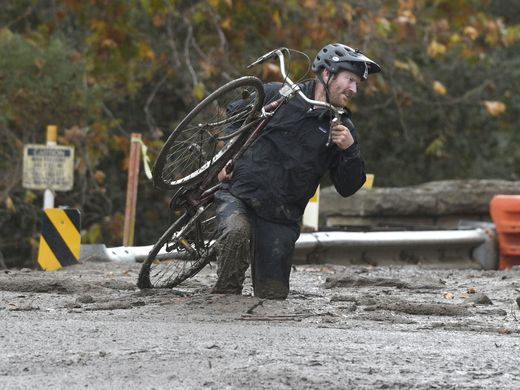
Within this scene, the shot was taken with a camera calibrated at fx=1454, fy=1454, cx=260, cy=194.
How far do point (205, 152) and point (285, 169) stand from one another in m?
0.62

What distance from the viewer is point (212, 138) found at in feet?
32.9

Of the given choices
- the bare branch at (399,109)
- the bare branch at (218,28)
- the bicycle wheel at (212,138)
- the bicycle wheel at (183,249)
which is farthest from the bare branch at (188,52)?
the bicycle wheel at (212,138)

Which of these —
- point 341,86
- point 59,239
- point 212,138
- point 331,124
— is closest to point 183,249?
point 212,138

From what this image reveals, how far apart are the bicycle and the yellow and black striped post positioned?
2717mm

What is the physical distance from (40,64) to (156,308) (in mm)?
9354

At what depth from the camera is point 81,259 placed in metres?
13.4

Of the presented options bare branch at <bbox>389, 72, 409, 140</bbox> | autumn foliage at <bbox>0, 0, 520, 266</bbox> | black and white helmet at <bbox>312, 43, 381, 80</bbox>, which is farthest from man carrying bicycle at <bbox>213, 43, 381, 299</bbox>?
bare branch at <bbox>389, 72, 409, 140</bbox>

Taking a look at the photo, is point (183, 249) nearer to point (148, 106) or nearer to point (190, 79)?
point (190, 79)

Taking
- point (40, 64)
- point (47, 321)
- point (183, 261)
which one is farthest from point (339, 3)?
point (47, 321)

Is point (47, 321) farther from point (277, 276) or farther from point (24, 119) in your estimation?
point (24, 119)

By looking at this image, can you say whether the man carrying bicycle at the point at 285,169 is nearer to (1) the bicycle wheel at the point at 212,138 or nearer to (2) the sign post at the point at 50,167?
(1) the bicycle wheel at the point at 212,138

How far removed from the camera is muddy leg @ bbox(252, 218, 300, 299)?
32.8 feet

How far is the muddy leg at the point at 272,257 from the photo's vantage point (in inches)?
393

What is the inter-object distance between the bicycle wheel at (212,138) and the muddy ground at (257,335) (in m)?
0.85
